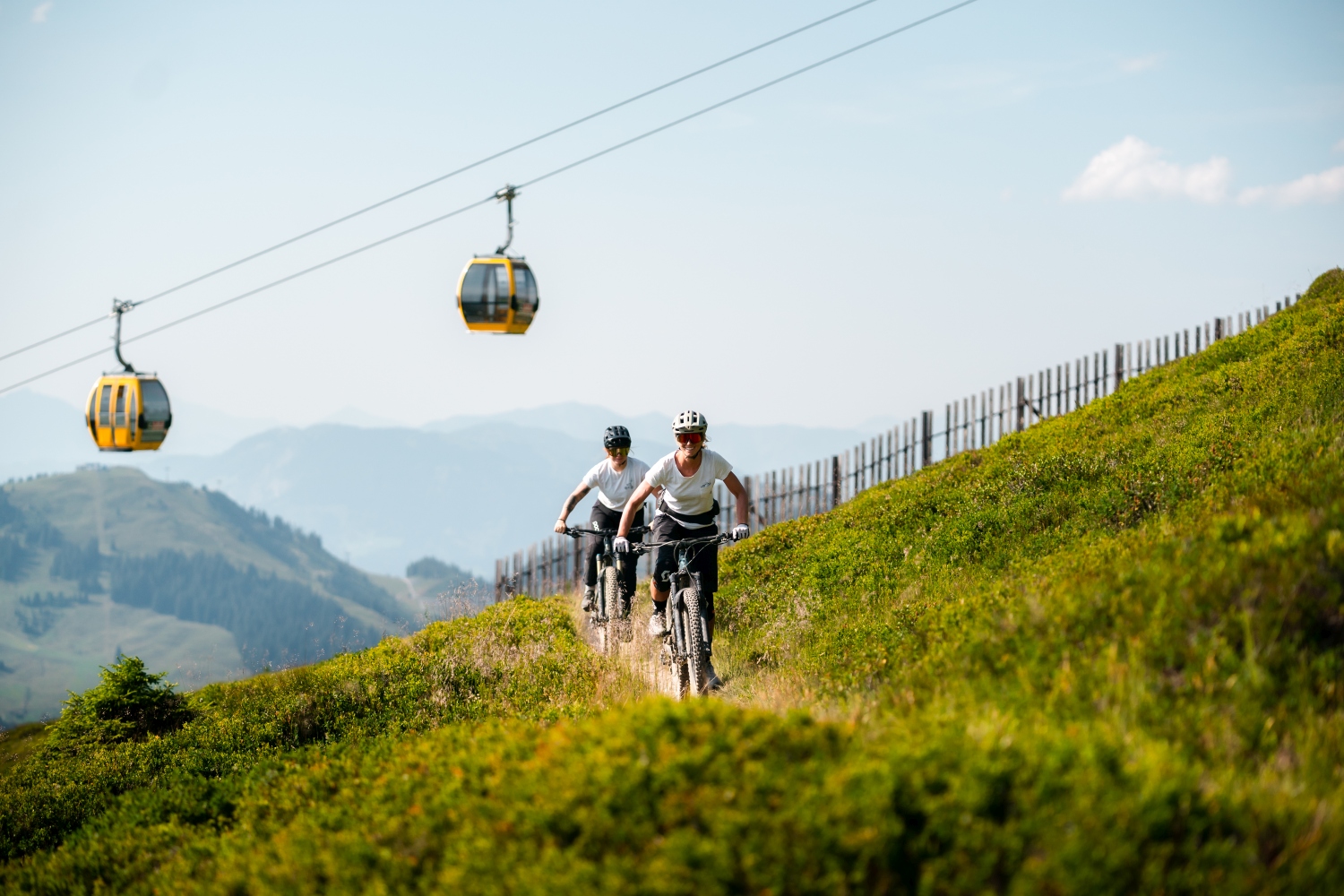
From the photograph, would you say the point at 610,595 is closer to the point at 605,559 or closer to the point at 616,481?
the point at 605,559

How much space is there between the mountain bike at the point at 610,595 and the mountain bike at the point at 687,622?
2.29 metres

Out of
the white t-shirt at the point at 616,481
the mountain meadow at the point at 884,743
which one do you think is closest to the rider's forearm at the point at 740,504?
the mountain meadow at the point at 884,743

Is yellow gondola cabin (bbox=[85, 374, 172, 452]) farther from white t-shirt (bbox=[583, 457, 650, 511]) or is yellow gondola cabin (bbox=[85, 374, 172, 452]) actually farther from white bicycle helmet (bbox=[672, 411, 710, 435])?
white bicycle helmet (bbox=[672, 411, 710, 435])

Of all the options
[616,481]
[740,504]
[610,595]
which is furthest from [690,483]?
[610,595]

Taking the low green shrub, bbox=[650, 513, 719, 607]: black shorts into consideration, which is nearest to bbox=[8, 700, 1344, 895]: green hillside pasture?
bbox=[650, 513, 719, 607]: black shorts

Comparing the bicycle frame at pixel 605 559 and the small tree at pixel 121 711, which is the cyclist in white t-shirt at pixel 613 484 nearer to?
the bicycle frame at pixel 605 559

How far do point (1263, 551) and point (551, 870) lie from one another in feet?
13.0

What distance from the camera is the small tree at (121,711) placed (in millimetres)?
10109

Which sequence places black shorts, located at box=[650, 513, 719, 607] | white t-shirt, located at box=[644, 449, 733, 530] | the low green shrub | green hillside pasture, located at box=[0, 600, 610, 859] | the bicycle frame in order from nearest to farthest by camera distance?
green hillside pasture, located at box=[0, 600, 610, 859]
black shorts, located at box=[650, 513, 719, 607]
white t-shirt, located at box=[644, 449, 733, 530]
the low green shrub
the bicycle frame

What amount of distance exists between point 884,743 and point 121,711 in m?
8.43

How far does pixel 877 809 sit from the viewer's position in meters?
3.86

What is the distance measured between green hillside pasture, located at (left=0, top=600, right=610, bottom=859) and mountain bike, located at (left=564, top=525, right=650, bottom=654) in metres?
0.34

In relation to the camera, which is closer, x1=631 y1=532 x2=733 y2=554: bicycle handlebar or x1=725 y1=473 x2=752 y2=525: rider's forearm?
x1=631 y1=532 x2=733 y2=554: bicycle handlebar

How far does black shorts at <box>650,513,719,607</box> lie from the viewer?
28.1ft
